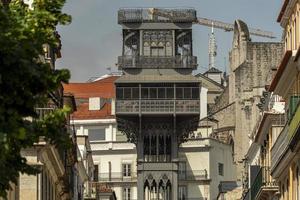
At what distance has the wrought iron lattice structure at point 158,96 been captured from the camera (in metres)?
151

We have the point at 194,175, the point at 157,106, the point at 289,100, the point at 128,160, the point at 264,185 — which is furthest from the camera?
the point at 128,160

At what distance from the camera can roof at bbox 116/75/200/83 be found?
15112 centimetres

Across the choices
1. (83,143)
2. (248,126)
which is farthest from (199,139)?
(83,143)

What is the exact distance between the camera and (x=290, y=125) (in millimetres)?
46250

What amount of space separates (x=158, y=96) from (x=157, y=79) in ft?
5.06

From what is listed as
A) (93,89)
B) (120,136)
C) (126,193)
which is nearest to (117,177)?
(126,193)

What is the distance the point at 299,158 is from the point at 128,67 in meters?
105

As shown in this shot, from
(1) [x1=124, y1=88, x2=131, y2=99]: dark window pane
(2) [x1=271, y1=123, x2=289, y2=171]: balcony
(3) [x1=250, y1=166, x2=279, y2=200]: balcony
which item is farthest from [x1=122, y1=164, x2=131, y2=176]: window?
(2) [x1=271, y1=123, x2=289, y2=171]: balcony

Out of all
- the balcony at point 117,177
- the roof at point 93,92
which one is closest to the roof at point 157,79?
the balcony at point 117,177

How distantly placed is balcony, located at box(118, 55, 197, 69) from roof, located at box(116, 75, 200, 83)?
1021mm

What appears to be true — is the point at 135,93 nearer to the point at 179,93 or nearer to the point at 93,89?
the point at 179,93

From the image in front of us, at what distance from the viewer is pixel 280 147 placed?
52.0 metres

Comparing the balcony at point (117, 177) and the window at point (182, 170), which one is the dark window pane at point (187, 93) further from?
the balcony at point (117, 177)

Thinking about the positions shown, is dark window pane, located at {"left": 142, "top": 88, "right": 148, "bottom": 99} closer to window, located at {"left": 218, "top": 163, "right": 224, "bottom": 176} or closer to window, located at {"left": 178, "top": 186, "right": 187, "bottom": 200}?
window, located at {"left": 178, "top": 186, "right": 187, "bottom": 200}
